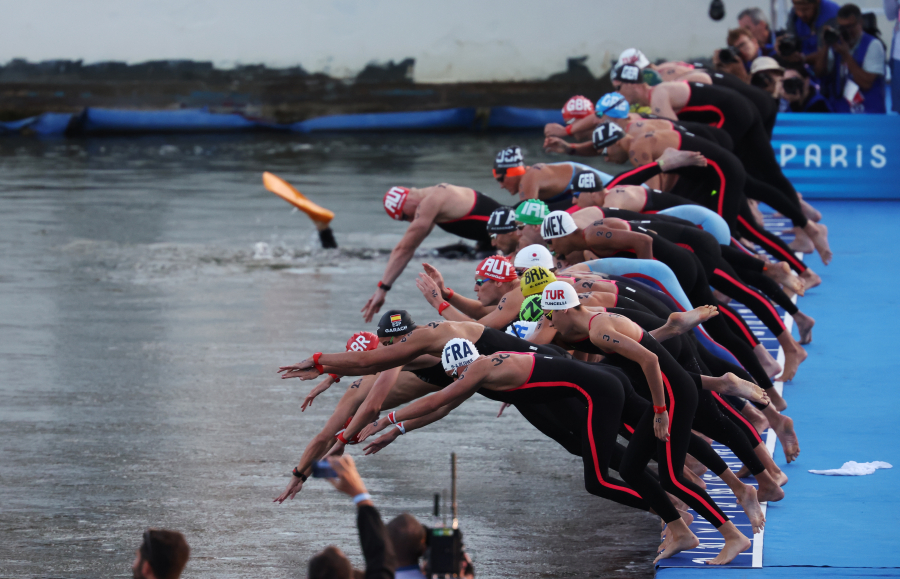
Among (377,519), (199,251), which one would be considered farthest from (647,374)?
(199,251)

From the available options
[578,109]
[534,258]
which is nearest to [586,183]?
[534,258]

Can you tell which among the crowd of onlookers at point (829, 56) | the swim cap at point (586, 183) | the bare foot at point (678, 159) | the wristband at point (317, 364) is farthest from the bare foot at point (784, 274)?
the crowd of onlookers at point (829, 56)

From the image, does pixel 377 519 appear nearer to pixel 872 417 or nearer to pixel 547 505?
pixel 547 505

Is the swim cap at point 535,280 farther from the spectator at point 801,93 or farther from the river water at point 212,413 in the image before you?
the spectator at point 801,93

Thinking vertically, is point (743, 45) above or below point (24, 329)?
above

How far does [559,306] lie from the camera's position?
6.34 m

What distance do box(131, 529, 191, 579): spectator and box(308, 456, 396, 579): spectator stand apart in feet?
1.63

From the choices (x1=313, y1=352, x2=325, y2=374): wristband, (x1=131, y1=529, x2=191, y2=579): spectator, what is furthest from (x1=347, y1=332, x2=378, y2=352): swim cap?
(x1=131, y1=529, x2=191, y2=579): spectator

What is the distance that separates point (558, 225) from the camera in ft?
25.8

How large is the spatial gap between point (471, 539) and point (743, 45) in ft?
29.5

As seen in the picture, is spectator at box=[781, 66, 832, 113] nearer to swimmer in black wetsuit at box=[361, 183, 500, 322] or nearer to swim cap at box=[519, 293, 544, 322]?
swimmer in black wetsuit at box=[361, 183, 500, 322]

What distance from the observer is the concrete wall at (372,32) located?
26578 millimetres

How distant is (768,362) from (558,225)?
212 cm

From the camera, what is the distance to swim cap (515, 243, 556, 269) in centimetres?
757
